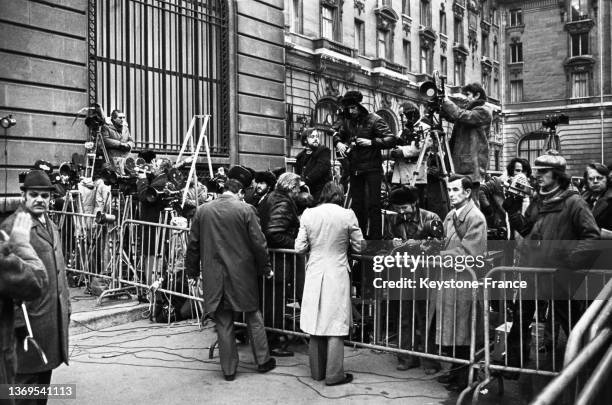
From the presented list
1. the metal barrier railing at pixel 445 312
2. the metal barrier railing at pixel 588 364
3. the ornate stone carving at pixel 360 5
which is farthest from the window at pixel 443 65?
the metal barrier railing at pixel 588 364

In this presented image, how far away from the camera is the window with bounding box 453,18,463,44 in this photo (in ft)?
136

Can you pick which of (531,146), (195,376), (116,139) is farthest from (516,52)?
(195,376)

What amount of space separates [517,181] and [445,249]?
340 cm

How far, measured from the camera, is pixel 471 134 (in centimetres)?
771

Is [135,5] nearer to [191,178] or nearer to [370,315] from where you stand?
[191,178]

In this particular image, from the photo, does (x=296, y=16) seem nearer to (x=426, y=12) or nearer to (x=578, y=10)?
(x=426, y=12)

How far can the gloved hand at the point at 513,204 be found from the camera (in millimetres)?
9390

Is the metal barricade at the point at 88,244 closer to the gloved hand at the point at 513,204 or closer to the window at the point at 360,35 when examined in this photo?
the gloved hand at the point at 513,204

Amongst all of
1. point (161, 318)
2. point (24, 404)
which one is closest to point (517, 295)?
point (24, 404)

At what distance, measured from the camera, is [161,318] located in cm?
799

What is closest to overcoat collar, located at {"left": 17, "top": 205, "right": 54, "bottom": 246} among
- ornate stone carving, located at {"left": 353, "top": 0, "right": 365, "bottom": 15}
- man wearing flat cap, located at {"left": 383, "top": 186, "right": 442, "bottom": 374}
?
man wearing flat cap, located at {"left": 383, "top": 186, "right": 442, "bottom": 374}

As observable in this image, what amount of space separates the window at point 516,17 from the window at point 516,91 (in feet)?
16.9

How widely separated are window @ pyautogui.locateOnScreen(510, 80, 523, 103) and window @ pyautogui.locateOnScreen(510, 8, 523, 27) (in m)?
5.15

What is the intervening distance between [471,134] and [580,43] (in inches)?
1917
